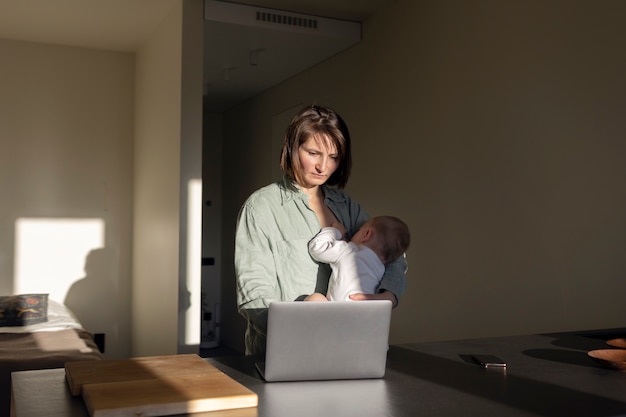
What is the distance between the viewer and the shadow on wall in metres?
5.10

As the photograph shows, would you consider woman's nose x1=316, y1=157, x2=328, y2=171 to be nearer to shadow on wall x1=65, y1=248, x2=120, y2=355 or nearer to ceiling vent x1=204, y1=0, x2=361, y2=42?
ceiling vent x1=204, y1=0, x2=361, y2=42

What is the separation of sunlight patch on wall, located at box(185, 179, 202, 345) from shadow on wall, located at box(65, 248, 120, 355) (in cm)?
148

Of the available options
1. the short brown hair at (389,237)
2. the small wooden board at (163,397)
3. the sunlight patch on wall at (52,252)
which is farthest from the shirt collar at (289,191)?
the sunlight patch on wall at (52,252)

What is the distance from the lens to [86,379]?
1.27 meters

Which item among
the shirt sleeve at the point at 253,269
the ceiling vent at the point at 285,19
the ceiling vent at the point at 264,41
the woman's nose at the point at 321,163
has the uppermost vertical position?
the ceiling vent at the point at 285,19

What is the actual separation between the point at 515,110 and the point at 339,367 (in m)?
2.03

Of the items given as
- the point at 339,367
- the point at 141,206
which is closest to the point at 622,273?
the point at 339,367

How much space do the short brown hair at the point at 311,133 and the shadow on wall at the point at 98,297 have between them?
12.2 ft

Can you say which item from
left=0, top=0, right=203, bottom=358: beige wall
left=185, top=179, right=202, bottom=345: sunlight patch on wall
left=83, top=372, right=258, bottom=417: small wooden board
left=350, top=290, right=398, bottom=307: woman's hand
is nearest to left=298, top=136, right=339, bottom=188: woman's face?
left=350, top=290, right=398, bottom=307: woman's hand

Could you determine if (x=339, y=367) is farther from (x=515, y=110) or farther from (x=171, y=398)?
(x=515, y=110)

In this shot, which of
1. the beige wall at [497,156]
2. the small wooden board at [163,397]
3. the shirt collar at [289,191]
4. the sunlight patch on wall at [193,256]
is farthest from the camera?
the sunlight patch on wall at [193,256]

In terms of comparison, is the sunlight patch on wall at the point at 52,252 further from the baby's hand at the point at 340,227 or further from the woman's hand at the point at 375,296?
the woman's hand at the point at 375,296

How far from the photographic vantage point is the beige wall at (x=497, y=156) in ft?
8.57

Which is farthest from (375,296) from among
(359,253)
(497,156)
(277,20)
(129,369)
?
(277,20)
